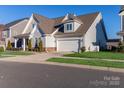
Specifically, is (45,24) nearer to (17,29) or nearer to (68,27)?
(68,27)

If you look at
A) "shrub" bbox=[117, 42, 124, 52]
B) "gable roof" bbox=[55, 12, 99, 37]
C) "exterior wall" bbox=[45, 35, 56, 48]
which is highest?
"gable roof" bbox=[55, 12, 99, 37]

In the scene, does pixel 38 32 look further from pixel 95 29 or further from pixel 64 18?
pixel 95 29

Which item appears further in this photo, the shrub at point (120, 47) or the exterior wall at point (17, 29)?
the exterior wall at point (17, 29)

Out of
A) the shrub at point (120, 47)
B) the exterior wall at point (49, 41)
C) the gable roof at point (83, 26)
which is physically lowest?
the shrub at point (120, 47)

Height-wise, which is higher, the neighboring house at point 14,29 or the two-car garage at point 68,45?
the neighboring house at point 14,29

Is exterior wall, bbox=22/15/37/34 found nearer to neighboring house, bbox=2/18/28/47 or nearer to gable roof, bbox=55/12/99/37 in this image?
neighboring house, bbox=2/18/28/47

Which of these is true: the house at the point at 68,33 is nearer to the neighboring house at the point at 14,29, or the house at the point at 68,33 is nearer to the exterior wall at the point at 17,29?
the neighboring house at the point at 14,29

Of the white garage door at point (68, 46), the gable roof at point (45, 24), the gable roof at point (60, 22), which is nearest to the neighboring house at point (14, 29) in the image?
the gable roof at point (45, 24)

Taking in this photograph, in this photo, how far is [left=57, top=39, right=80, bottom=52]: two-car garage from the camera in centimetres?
2459

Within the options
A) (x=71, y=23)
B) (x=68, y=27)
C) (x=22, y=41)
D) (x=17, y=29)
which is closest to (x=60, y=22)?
(x=68, y=27)

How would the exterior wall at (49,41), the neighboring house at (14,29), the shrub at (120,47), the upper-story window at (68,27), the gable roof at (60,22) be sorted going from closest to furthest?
1. the shrub at (120,47)
2. the gable roof at (60,22)
3. the upper-story window at (68,27)
4. the exterior wall at (49,41)
5. the neighboring house at (14,29)

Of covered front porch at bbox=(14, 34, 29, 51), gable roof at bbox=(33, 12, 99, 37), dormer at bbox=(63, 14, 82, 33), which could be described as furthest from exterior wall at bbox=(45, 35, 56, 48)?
covered front porch at bbox=(14, 34, 29, 51)

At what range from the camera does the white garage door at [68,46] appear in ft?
80.8

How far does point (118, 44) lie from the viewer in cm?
1850
